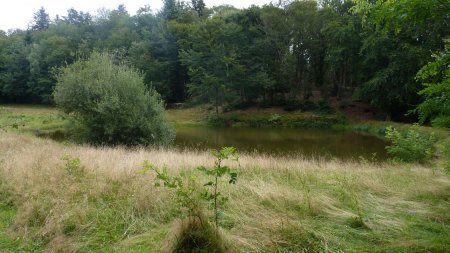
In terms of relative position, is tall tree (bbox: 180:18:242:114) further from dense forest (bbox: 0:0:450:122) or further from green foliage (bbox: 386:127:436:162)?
green foliage (bbox: 386:127:436:162)

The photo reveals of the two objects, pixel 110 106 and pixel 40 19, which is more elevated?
pixel 40 19

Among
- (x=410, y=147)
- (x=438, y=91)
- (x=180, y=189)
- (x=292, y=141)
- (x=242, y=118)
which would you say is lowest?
(x=292, y=141)

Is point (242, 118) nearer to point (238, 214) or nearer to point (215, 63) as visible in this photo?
point (215, 63)

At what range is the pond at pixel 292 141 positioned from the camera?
20.1 metres

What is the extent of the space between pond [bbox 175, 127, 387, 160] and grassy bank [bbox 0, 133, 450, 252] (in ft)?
40.8

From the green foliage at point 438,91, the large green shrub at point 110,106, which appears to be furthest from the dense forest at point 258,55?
the green foliage at point 438,91

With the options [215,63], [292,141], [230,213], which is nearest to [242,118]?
[215,63]

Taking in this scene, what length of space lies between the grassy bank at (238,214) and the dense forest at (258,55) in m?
17.9

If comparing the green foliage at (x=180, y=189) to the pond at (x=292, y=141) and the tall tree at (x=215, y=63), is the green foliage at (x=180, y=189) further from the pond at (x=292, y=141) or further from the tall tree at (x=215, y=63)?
the tall tree at (x=215, y=63)

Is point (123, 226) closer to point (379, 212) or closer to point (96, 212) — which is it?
point (96, 212)

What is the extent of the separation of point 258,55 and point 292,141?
19422 millimetres

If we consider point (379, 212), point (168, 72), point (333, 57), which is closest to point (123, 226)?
point (379, 212)

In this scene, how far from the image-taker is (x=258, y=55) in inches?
1638

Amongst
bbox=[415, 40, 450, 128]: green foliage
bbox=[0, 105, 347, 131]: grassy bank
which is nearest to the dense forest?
bbox=[0, 105, 347, 131]: grassy bank
